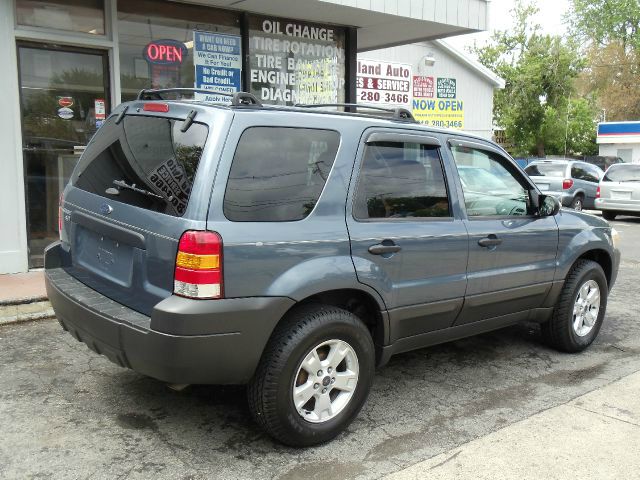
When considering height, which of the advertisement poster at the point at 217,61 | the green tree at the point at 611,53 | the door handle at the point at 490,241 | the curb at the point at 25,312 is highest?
the green tree at the point at 611,53

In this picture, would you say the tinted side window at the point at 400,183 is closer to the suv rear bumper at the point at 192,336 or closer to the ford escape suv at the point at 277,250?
the ford escape suv at the point at 277,250

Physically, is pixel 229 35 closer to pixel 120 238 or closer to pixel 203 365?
pixel 120 238

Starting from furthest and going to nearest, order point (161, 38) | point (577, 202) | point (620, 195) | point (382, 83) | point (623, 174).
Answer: point (577, 202)
point (623, 174)
point (620, 195)
point (382, 83)
point (161, 38)

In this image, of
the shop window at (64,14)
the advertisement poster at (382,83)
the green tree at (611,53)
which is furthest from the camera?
the green tree at (611,53)

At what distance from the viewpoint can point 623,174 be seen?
52.6 ft

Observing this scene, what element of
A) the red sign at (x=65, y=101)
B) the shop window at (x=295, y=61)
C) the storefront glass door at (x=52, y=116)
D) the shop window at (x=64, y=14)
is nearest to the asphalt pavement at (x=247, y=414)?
the storefront glass door at (x=52, y=116)

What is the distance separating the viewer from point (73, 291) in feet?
11.8

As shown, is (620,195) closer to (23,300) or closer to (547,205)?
(547,205)

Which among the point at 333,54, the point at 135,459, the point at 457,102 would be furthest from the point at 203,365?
the point at 457,102

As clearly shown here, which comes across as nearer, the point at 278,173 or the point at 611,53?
the point at 278,173

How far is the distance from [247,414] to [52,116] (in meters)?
4.85

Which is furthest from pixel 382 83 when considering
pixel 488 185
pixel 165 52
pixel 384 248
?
pixel 384 248

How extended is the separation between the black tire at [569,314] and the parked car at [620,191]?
11670 mm

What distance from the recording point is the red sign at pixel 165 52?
7617mm
